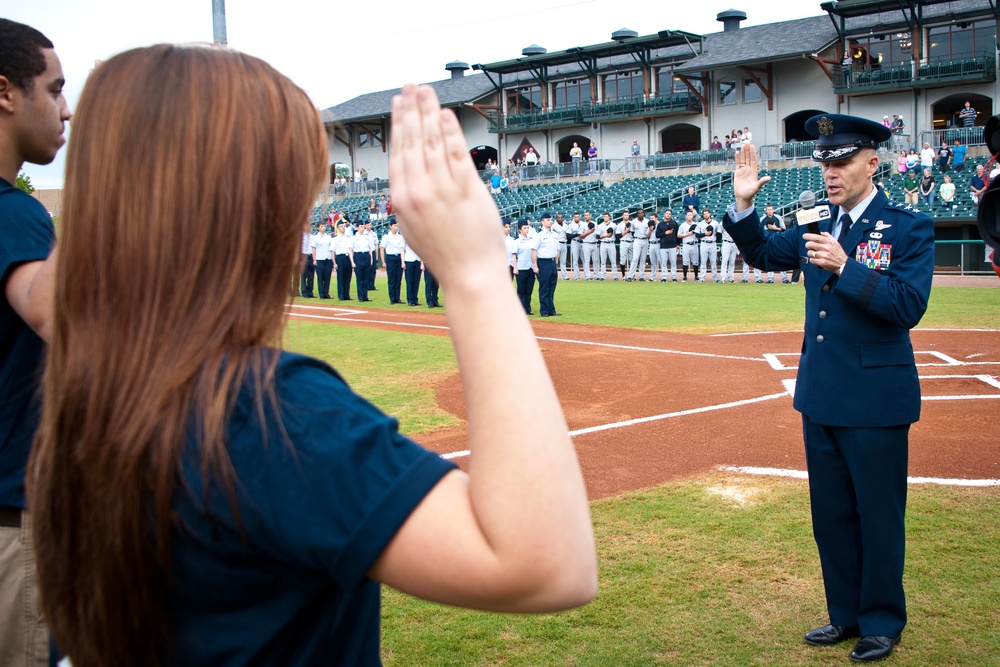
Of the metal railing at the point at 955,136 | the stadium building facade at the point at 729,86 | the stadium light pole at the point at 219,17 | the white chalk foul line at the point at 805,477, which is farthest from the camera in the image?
the stadium building facade at the point at 729,86

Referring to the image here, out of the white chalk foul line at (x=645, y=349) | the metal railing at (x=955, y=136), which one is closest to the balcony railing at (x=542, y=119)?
the metal railing at (x=955, y=136)

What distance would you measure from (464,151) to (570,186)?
42.3 m

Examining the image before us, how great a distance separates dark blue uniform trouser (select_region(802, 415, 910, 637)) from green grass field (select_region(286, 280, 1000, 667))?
7.9 inches

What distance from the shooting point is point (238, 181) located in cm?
123

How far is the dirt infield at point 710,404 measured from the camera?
694 cm

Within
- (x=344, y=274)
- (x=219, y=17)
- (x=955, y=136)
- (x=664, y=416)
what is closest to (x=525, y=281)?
(x=344, y=274)

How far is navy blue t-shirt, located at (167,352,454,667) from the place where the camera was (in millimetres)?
1121

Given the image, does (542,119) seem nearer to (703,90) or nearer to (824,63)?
(703,90)

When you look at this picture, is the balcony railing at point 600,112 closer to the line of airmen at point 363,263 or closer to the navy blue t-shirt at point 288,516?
the line of airmen at point 363,263

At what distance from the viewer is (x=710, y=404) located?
29.7 ft

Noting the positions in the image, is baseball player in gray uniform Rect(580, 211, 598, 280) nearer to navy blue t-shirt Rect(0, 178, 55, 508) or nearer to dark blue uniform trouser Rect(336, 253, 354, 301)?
dark blue uniform trouser Rect(336, 253, 354, 301)

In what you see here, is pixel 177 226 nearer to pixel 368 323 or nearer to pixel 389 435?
pixel 389 435

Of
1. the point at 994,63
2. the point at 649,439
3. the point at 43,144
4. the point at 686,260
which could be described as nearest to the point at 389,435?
the point at 43,144

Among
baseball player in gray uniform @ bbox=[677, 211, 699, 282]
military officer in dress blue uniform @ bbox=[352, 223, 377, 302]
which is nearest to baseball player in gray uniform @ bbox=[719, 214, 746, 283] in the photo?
baseball player in gray uniform @ bbox=[677, 211, 699, 282]
